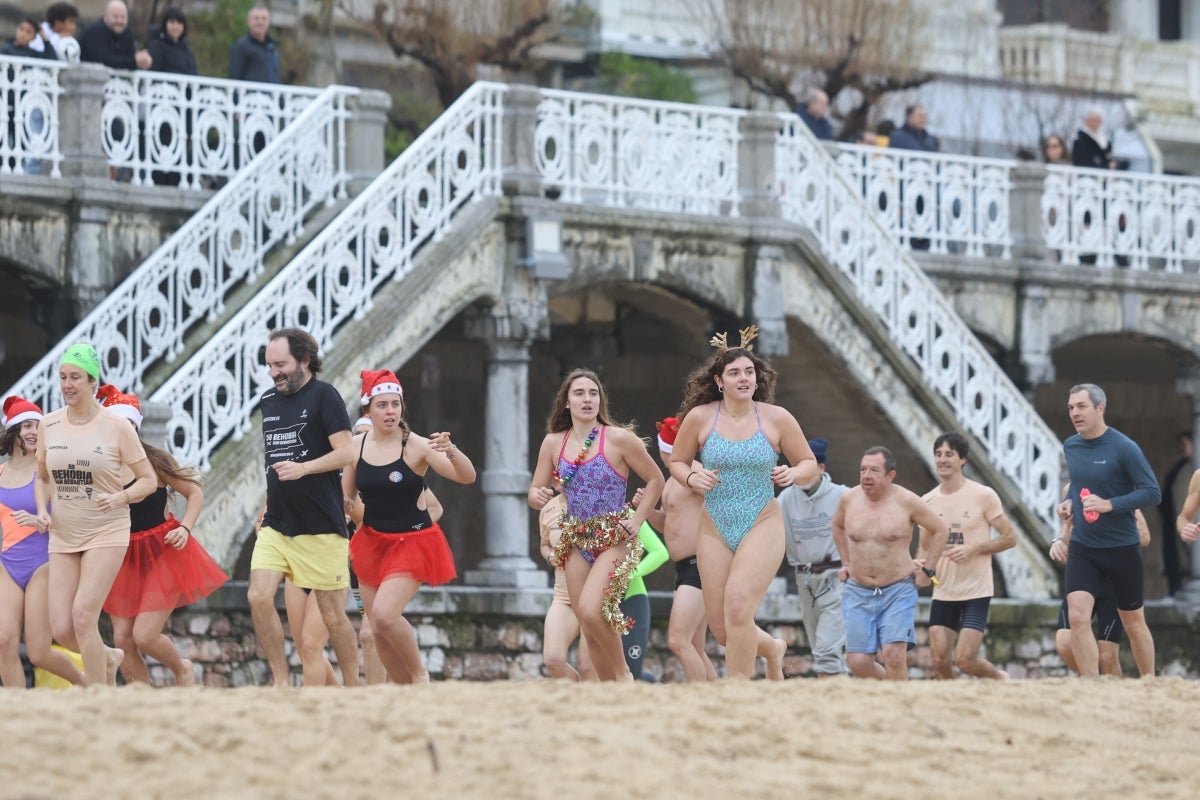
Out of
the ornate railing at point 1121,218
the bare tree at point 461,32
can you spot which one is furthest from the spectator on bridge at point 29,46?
the ornate railing at point 1121,218

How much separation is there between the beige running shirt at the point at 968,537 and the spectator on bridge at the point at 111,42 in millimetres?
7513

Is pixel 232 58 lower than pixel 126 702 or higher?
higher

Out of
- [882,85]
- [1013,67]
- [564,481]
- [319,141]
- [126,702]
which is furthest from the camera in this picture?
[1013,67]

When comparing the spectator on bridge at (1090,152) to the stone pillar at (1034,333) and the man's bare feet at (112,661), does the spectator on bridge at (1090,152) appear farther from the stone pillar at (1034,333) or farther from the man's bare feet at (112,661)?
the man's bare feet at (112,661)

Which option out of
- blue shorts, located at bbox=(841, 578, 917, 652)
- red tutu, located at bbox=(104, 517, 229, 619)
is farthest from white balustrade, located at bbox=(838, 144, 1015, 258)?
red tutu, located at bbox=(104, 517, 229, 619)

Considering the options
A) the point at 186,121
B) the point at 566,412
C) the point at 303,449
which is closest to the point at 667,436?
the point at 566,412

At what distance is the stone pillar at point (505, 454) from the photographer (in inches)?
779

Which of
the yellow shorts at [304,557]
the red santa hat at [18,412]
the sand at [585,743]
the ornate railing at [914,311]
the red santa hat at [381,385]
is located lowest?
the sand at [585,743]

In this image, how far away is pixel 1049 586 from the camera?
72.7 ft

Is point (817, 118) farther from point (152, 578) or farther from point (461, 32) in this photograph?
point (152, 578)

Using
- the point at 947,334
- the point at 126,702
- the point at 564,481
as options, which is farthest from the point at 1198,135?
the point at 126,702

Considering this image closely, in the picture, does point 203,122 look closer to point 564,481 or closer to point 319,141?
point 319,141

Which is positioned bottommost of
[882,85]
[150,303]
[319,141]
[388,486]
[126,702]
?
[126,702]

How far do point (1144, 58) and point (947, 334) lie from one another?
47.3 ft
